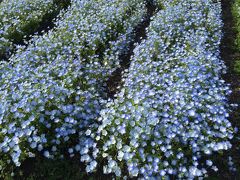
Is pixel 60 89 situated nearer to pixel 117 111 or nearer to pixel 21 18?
pixel 117 111

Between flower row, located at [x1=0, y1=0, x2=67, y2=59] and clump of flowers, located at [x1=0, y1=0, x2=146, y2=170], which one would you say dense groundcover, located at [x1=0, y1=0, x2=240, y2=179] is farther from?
flower row, located at [x1=0, y1=0, x2=67, y2=59]

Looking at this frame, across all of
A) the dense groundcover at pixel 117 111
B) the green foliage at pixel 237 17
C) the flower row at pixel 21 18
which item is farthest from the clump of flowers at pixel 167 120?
the flower row at pixel 21 18

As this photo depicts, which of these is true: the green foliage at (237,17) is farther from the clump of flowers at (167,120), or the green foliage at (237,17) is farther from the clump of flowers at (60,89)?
the clump of flowers at (60,89)

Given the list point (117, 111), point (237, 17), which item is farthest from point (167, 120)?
point (237, 17)

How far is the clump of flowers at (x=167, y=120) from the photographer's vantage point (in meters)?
3.59

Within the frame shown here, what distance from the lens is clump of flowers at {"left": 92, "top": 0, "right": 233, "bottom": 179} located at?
359 centimetres

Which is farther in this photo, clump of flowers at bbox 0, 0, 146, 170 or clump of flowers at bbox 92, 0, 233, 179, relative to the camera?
clump of flowers at bbox 0, 0, 146, 170

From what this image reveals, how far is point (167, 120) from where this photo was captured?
12.7 feet

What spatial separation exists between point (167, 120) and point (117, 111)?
62 cm

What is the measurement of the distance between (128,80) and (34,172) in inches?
74.0

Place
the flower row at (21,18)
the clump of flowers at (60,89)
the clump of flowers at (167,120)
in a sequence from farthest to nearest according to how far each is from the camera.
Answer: the flower row at (21,18) → the clump of flowers at (60,89) → the clump of flowers at (167,120)

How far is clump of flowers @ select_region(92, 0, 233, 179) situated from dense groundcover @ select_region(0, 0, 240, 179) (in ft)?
0.04

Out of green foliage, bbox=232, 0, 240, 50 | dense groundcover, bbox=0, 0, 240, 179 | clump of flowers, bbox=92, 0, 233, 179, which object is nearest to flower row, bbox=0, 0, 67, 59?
dense groundcover, bbox=0, 0, 240, 179

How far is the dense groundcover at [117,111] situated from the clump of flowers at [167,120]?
0.04 ft
